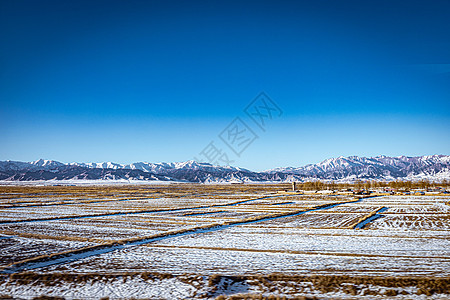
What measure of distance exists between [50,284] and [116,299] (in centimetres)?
216

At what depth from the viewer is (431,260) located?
1040 cm

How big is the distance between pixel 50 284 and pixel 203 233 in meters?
8.96

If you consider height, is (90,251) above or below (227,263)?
below

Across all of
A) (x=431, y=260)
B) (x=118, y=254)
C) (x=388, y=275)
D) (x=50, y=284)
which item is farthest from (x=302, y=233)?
(x=50, y=284)

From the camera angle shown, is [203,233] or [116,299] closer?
[116,299]

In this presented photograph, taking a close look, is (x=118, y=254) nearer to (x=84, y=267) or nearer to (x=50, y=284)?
(x=84, y=267)

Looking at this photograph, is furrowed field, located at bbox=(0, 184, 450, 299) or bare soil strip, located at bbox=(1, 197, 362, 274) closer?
furrowed field, located at bbox=(0, 184, 450, 299)

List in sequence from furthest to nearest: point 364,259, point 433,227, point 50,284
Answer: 1. point 433,227
2. point 364,259
3. point 50,284

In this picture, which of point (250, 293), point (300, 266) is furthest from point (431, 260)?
point (250, 293)

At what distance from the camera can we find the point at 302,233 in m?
16.4

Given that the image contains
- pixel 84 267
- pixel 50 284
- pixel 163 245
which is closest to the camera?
pixel 50 284

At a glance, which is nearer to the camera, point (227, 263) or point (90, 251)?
point (227, 263)

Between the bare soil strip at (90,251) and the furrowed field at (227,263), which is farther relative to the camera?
the bare soil strip at (90,251)

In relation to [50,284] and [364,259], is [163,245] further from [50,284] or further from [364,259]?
[364,259]
